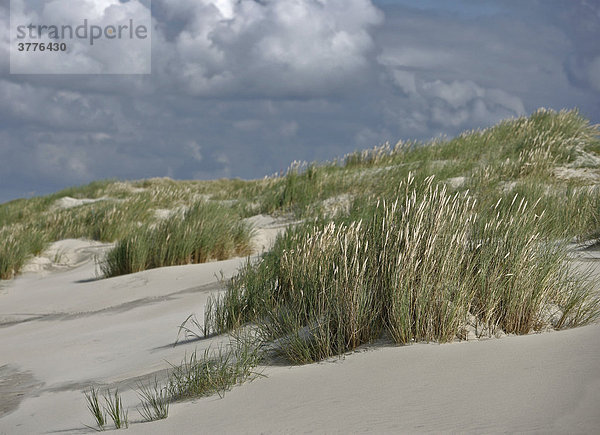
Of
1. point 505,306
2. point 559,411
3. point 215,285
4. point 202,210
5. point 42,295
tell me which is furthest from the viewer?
point 202,210

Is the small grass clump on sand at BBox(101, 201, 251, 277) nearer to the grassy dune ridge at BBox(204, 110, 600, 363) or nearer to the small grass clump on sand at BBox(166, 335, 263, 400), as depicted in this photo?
the grassy dune ridge at BBox(204, 110, 600, 363)

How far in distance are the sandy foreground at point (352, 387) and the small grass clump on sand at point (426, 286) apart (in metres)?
0.16

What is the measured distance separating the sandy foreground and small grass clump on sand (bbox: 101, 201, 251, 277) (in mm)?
2915

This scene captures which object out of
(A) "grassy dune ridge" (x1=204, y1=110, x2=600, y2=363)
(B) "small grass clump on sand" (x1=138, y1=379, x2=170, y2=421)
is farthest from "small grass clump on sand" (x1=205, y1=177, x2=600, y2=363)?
(B) "small grass clump on sand" (x1=138, y1=379, x2=170, y2=421)

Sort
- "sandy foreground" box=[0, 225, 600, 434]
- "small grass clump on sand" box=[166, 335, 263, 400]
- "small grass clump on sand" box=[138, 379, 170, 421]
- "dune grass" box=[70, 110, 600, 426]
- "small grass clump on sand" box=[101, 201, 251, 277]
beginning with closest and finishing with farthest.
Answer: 1. "sandy foreground" box=[0, 225, 600, 434]
2. "small grass clump on sand" box=[138, 379, 170, 421]
3. "small grass clump on sand" box=[166, 335, 263, 400]
4. "dune grass" box=[70, 110, 600, 426]
5. "small grass clump on sand" box=[101, 201, 251, 277]

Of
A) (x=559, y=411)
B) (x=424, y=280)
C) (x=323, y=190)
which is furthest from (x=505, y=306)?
(x=323, y=190)

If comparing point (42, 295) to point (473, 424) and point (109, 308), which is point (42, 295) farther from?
point (473, 424)

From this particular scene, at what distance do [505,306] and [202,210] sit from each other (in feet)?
21.8

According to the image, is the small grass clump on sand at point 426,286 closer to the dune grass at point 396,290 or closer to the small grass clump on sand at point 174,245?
the dune grass at point 396,290

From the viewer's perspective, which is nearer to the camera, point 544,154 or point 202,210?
point 202,210

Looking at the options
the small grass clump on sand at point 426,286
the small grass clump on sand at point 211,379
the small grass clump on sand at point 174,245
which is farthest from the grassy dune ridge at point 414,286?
the small grass clump on sand at point 174,245

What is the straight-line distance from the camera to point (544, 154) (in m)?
11.6

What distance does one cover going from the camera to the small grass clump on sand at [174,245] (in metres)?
8.45

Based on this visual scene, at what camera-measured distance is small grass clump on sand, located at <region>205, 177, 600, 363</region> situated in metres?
3.35
